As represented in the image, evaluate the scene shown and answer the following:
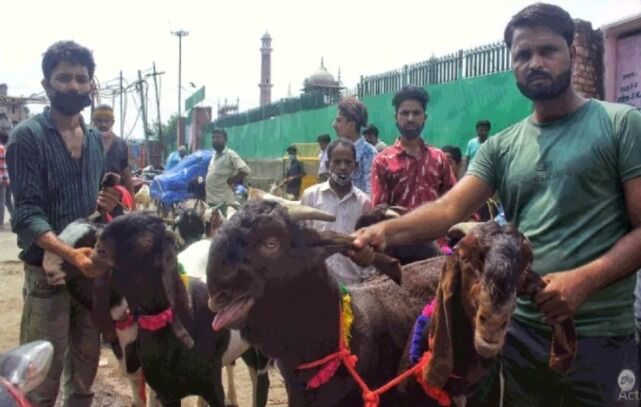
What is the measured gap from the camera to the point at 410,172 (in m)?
4.77

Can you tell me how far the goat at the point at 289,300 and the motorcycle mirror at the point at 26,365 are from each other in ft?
2.03

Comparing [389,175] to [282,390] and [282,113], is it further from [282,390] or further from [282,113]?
[282,113]

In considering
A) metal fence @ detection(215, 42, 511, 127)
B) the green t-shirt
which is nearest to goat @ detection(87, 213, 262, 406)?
the green t-shirt

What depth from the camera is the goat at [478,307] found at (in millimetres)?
2113

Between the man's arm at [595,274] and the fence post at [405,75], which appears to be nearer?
the man's arm at [595,274]

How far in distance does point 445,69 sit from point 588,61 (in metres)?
6.23

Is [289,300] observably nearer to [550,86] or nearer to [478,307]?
→ [478,307]

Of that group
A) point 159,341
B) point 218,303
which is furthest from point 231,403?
point 218,303

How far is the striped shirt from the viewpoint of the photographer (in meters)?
3.57

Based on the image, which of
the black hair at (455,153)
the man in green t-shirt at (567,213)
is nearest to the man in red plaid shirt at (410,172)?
the man in green t-shirt at (567,213)

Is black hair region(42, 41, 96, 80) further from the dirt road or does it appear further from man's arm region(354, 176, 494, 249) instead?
the dirt road

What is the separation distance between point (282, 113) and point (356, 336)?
789 inches

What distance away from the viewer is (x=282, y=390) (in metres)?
5.67

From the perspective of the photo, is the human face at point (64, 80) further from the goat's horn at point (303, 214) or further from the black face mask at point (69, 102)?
the goat's horn at point (303, 214)
